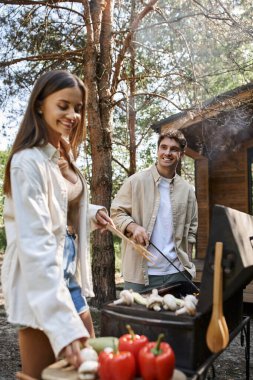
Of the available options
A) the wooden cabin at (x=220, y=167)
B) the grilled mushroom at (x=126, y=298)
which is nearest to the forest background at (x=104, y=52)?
the wooden cabin at (x=220, y=167)

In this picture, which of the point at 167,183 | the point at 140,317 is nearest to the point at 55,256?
the point at 140,317

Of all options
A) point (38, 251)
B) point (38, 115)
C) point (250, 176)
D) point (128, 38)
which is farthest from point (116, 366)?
point (250, 176)

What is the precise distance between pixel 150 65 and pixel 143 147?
30.0 feet

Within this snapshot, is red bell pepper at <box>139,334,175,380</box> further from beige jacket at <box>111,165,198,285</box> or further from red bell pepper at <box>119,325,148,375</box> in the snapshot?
beige jacket at <box>111,165,198,285</box>

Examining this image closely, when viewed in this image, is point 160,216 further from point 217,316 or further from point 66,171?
point 217,316

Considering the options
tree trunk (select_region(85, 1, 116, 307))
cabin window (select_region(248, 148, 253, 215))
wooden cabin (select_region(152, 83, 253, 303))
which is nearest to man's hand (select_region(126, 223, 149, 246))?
tree trunk (select_region(85, 1, 116, 307))

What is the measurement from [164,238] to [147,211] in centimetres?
24

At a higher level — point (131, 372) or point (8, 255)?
point (8, 255)

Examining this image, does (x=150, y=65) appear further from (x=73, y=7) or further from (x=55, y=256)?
(x=55, y=256)

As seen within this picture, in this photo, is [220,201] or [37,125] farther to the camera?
[220,201]

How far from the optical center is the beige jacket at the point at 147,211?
11.1ft

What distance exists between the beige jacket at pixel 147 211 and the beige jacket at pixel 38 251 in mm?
1643

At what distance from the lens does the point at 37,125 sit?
1775 mm

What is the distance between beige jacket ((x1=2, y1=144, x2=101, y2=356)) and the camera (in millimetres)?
1514
